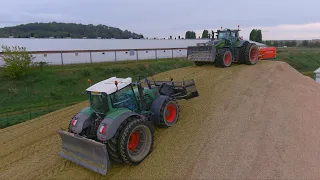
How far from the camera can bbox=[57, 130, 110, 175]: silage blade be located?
649 centimetres

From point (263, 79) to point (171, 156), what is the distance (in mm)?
7663

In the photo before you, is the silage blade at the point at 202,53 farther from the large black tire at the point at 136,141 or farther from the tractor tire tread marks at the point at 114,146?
the tractor tire tread marks at the point at 114,146

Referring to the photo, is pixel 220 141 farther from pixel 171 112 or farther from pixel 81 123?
pixel 81 123

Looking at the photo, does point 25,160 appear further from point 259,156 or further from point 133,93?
point 259,156

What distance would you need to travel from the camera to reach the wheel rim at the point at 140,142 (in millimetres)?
7216

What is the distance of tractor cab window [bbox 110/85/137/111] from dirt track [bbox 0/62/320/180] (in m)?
1.28

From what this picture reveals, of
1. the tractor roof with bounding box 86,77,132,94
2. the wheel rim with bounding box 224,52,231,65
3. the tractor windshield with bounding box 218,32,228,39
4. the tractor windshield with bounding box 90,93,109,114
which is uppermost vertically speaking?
the tractor windshield with bounding box 218,32,228,39

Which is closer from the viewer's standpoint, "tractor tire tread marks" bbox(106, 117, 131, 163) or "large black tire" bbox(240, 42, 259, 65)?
"tractor tire tread marks" bbox(106, 117, 131, 163)

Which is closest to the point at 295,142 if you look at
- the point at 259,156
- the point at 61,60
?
the point at 259,156

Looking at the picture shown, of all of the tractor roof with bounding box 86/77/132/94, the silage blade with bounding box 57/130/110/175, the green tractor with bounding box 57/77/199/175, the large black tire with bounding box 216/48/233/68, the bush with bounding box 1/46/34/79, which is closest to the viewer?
the silage blade with bounding box 57/130/110/175

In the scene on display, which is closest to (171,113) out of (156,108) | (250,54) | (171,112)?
(171,112)

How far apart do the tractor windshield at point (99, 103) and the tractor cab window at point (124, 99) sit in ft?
0.61

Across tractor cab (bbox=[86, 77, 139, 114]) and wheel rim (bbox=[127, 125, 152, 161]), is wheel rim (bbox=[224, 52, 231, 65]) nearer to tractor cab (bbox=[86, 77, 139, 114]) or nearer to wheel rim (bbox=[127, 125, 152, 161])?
tractor cab (bbox=[86, 77, 139, 114])

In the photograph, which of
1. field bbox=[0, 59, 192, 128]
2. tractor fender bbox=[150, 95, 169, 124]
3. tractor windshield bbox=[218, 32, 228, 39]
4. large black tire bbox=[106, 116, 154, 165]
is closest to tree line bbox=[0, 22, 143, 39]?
field bbox=[0, 59, 192, 128]
